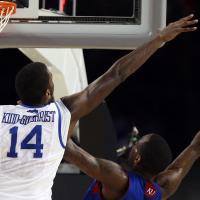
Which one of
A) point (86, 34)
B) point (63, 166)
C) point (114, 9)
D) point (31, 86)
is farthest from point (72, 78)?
point (31, 86)

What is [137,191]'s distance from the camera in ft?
9.86

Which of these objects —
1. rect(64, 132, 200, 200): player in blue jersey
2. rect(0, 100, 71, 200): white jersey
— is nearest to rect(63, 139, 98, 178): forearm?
rect(64, 132, 200, 200): player in blue jersey

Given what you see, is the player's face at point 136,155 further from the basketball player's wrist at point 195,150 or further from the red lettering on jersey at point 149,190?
the basketball player's wrist at point 195,150

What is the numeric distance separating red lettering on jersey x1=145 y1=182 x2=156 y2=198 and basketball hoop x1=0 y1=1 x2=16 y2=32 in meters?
1.17

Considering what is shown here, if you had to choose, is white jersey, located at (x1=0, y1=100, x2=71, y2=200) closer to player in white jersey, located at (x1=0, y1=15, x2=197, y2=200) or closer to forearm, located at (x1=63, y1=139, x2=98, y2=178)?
player in white jersey, located at (x1=0, y1=15, x2=197, y2=200)

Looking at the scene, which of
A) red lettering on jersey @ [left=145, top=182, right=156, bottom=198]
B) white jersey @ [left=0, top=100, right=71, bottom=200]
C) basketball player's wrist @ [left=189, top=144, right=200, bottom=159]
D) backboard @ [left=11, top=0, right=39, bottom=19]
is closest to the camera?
white jersey @ [left=0, top=100, right=71, bottom=200]

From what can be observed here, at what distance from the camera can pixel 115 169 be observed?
2.97 m

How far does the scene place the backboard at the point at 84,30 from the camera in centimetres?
369

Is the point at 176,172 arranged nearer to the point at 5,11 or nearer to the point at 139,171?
the point at 139,171

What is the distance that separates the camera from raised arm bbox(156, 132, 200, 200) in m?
3.23

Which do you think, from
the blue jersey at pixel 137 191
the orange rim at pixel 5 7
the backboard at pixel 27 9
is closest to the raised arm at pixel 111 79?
the blue jersey at pixel 137 191

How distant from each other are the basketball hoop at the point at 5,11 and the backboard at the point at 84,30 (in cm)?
6

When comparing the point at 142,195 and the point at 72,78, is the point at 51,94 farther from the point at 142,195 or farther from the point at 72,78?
the point at 72,78

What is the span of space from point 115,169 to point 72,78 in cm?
365
